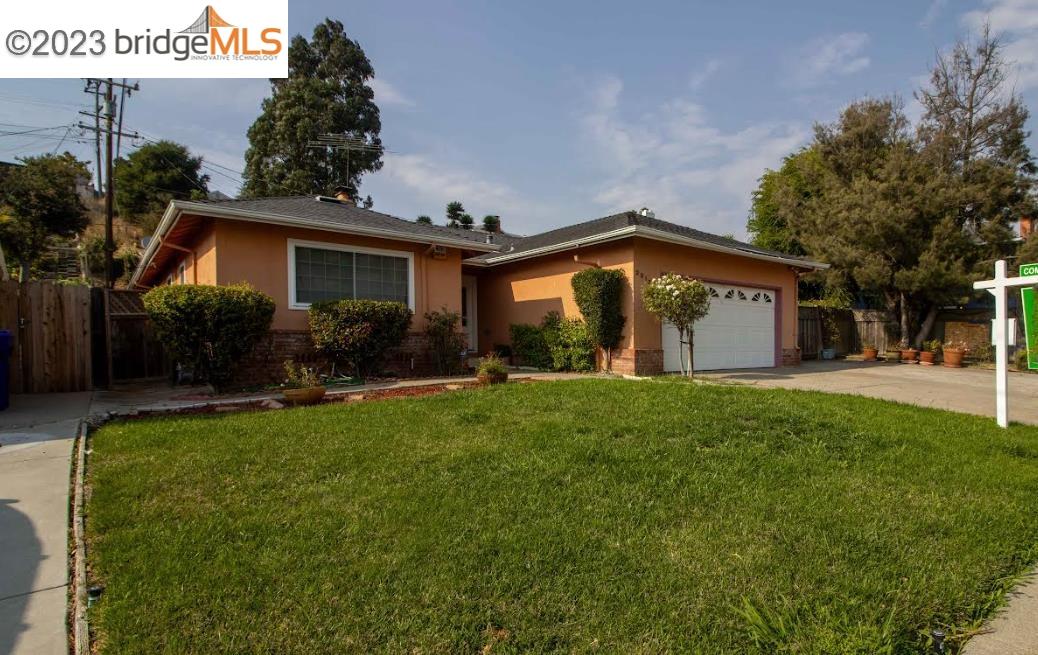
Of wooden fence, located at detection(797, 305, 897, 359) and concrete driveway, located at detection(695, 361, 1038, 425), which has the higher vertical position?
wooden fence, located at detection(797, 305, 897, 359)

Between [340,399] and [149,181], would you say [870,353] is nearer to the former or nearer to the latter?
[340,399]

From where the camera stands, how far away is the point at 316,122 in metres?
26.8

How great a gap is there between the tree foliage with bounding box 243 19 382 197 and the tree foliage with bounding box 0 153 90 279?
7.89 meters

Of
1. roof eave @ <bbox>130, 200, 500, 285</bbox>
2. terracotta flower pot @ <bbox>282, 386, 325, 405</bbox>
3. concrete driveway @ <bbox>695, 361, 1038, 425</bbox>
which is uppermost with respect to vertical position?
roof eave @ <bbox>130, 200, 500, 285</bbox>

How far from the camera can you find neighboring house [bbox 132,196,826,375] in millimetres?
9266

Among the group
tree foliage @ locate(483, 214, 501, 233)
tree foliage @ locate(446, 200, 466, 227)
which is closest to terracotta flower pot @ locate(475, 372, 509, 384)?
tree foliage @ locate(483, 214, 501, 233)

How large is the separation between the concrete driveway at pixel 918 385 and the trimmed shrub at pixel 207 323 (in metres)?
8.51

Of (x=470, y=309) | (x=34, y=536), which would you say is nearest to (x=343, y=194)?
(x=470, y=309)

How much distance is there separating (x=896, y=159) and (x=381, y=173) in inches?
953

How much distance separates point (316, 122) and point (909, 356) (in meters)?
Answer: 28.0

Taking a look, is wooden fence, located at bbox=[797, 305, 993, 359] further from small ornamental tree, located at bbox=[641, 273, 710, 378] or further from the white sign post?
the white sign post

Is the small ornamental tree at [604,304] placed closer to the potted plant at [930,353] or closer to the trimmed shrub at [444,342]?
the trimmed shrub at [444,342]

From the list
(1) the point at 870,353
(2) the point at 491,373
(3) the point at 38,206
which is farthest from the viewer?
(3) the point at 38,206

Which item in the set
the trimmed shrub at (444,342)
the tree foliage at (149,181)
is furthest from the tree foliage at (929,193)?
the tree foliage at (149,181)
